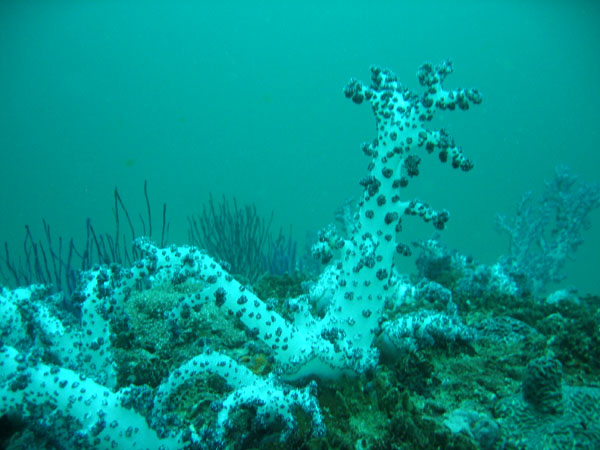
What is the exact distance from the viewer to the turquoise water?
85.8m

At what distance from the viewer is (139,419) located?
1938mm

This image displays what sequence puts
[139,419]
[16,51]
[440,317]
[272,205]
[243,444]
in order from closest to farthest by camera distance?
[139,419]
[243,444]
[440,317]
[272,205]
[16,51]

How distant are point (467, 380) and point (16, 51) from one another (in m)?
136

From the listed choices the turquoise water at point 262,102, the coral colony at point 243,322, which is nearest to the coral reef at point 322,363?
the coral colony at point 243,322

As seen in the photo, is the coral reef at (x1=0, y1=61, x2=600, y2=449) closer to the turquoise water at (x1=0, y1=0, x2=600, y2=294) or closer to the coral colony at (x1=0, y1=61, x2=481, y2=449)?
the coral colony at (x1=0, y1=61, x2=481, y2=449)

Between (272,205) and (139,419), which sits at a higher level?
(272,205)

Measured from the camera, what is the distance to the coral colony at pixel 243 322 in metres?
1.93

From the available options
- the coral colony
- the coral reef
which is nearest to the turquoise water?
the coral reef

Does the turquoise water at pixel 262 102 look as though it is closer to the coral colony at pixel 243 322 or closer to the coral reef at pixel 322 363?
the coral reef at pixel 322 363

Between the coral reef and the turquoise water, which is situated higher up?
the turquoise water

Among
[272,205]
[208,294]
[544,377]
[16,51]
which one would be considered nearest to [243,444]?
[208,294]

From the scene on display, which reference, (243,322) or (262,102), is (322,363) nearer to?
(243,322)

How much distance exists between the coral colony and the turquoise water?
2784 inches

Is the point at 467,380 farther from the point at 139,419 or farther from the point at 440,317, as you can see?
the point at 139,419
